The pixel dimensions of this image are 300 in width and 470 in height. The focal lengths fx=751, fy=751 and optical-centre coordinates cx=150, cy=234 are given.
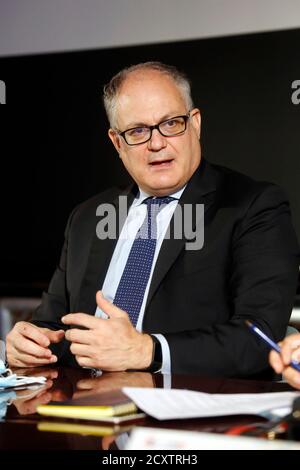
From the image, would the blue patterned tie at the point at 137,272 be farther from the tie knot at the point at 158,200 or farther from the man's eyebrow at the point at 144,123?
the man's eyebrow at the point at 144,123

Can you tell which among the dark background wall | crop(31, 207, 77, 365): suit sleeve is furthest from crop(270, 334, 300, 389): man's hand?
the dark background wall

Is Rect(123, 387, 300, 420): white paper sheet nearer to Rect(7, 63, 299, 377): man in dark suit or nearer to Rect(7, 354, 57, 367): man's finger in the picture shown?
Rect(7, 63, 299, 377): man in dark suit

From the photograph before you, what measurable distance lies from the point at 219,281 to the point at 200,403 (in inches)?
42.6

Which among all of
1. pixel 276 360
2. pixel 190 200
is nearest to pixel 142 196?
pixel 190 200

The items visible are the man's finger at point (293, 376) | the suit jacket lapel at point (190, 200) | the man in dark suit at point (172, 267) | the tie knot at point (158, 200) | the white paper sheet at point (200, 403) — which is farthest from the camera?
the tie knot at point (158, 200)

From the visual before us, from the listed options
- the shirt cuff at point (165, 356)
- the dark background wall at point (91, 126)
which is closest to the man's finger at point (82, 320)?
the shirt cuff at point (165, 356)

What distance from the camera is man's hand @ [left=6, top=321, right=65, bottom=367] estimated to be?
6.72 feet

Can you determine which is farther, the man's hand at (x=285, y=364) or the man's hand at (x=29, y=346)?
the man's hand at (x=29, y=346)

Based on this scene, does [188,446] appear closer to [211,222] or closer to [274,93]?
[211,222]

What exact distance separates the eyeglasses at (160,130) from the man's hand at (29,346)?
74cm

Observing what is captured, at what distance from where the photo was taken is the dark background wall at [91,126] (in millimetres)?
3754

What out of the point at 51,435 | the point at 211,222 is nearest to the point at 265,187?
the point at 211,222

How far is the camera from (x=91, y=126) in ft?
13.6

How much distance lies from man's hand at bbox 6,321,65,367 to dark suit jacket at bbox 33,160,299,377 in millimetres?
340
